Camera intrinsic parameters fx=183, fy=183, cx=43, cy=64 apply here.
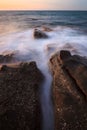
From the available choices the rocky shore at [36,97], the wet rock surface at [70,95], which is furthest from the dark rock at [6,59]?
the wet rock surface at [70,95]

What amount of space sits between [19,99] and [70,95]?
1.22m

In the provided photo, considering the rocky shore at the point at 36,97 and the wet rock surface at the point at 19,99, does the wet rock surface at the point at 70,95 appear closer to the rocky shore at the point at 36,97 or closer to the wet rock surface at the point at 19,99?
the rocky shore at the point at 36,97

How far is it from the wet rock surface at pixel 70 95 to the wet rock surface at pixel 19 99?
0.52 meters

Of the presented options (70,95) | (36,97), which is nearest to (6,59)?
(36,97)

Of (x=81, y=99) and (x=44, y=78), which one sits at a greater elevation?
(x=81, y=99)

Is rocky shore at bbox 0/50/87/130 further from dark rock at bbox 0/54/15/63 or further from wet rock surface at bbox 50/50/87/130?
dark rock at bbox 0/54/15/63

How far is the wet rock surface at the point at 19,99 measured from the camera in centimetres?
371

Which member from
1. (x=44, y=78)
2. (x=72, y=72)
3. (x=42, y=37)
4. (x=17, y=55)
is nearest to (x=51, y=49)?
(x=17, y=55)

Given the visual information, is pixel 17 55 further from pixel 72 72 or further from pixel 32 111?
pixel 32 111

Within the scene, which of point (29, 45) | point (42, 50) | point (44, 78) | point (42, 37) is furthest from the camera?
point (42, 37)

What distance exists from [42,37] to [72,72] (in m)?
7.74

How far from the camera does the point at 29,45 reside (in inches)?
421

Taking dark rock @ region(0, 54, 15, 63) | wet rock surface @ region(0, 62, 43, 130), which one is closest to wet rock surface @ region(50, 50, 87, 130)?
wet rock surface @ region(0, 62, 43, 130)

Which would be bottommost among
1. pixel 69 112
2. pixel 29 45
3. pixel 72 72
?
pixel 29 45
